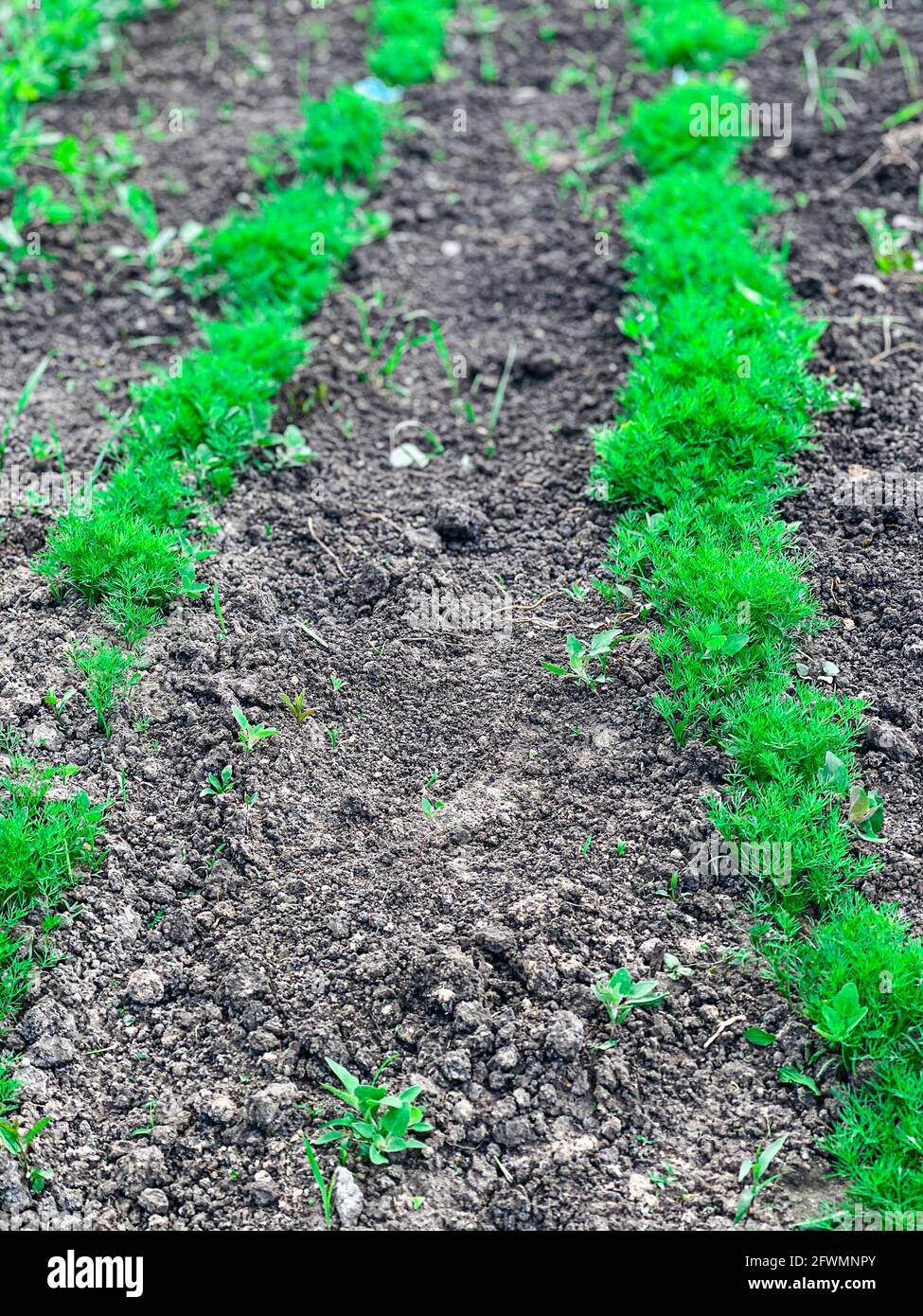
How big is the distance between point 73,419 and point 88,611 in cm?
111

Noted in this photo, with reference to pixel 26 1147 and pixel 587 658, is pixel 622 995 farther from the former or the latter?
pixel 26 1147

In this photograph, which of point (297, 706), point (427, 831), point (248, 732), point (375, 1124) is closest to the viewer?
point (375, 1124)

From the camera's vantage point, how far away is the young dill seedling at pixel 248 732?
3291 millimetres

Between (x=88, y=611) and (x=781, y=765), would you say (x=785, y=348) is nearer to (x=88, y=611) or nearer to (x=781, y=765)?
(x=781, y=765)

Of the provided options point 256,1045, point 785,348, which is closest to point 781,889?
point 256,1045

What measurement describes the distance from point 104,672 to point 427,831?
3.56 feet

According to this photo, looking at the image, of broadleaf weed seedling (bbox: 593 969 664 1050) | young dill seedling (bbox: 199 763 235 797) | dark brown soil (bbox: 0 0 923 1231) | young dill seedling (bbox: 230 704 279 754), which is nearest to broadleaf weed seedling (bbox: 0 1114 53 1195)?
dark brown soil (bbox: 0 0 923 1231)

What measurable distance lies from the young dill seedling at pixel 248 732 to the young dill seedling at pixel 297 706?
117mm

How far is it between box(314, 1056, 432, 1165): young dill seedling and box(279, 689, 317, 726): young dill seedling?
3.61 feet

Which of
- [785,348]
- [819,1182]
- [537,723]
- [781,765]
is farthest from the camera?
[785,348]

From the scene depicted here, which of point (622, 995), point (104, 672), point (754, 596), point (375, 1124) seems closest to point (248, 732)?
point (104, 672)

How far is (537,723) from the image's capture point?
11.1ft

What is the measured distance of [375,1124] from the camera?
258 centimetres

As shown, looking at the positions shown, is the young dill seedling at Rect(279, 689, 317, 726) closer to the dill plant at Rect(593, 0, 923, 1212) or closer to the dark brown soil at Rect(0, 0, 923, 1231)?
the dark brown soil at Rect(0, 0, 923, 1231)
